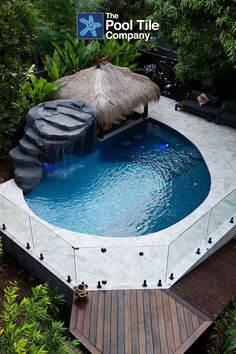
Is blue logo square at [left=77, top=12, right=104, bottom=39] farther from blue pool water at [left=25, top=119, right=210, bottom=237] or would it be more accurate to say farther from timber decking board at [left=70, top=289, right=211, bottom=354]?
timber decking board at [left=70, top=289, right=211, bottom=354]

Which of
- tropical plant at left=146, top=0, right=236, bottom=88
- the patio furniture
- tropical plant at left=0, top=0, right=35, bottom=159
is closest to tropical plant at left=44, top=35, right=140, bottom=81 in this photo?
tropical plant at left=0, top=0, right=35, bottom=159

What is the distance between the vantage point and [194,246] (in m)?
8.02

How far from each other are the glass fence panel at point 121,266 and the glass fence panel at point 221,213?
1.36 metres

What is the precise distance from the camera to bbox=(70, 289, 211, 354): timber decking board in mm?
6324

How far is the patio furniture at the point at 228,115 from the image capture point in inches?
506

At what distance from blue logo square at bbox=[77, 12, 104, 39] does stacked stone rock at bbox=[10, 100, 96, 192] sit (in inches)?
125

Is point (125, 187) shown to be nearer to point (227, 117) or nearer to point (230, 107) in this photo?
point (227, 117)

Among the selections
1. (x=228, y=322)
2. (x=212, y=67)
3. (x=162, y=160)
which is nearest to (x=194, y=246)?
(x=228, y=322)

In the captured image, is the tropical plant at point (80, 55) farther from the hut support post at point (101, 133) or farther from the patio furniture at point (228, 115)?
the patio furniture at point (228, 115)

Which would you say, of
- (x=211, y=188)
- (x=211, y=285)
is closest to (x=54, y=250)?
(x=211, y=285)

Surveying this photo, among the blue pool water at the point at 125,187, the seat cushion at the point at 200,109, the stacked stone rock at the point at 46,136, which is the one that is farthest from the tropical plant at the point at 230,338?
the seat cushion at the point at 200,109

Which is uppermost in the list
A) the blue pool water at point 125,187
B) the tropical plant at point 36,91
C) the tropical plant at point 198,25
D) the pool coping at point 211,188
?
the tropical plant at point 198,25

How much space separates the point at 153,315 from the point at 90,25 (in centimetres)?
990

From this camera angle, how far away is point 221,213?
27.3 feet
